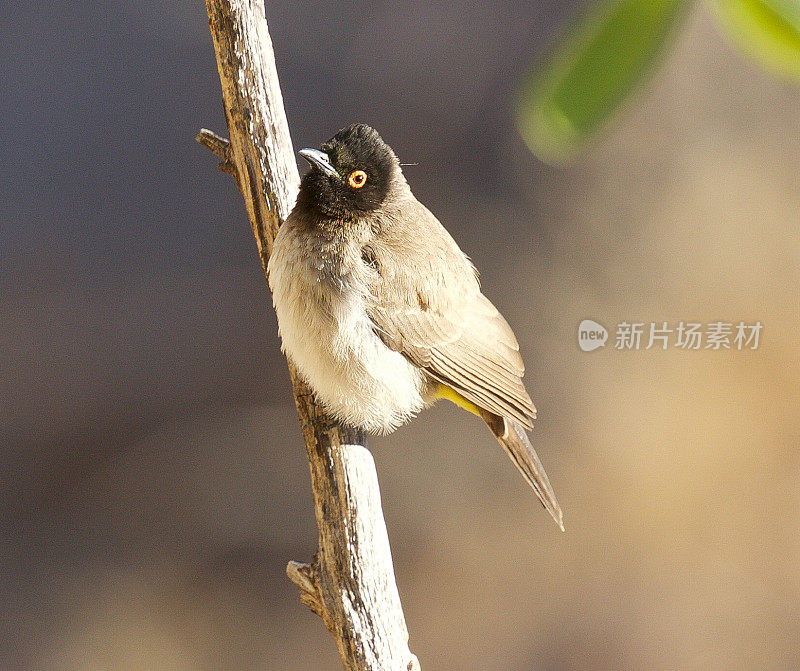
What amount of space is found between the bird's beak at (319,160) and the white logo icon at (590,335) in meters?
1.01

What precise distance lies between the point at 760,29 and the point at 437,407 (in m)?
1.87

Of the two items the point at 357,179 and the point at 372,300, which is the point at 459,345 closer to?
the point at 372,300

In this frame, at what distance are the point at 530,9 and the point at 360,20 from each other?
0.43 meters

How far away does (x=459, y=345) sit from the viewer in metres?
1.35

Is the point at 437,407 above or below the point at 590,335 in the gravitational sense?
below

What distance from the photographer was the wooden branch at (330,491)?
49.7 inches

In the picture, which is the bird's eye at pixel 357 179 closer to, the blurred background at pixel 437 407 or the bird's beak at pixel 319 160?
the bird's beak at pixel 319 160

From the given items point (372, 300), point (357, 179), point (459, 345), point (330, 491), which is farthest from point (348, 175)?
point (330, 491)

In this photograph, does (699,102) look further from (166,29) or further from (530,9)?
(166,29)

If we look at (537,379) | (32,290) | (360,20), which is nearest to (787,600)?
(537,379)

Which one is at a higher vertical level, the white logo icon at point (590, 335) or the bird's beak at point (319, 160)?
the white logo icon at point (590, 335)

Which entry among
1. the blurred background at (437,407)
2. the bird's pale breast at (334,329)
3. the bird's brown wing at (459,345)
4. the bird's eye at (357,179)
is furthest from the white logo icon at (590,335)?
the bird's eye at (357,179)

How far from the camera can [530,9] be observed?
176 centimetres

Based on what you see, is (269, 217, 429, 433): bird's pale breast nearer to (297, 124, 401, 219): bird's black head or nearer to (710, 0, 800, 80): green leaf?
(297, 124, 401, 219): bird's black head
